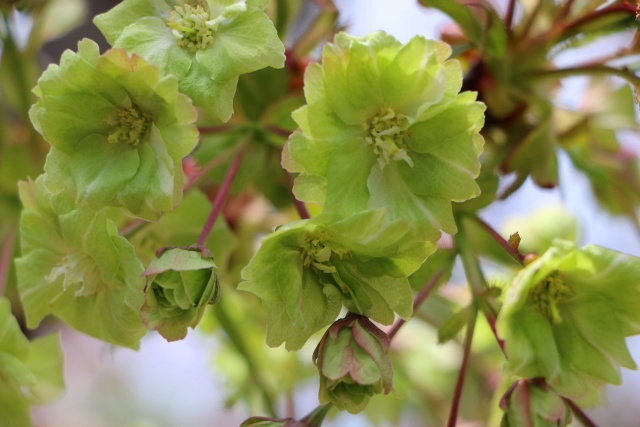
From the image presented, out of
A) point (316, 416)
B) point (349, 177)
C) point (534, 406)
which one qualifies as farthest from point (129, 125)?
point (534, 406)

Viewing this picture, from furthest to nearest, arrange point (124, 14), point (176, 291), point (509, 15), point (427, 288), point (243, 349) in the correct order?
point (243, 349) → point (509, 15) → point (427, 288) → point (124, 14) → point (176, 291)

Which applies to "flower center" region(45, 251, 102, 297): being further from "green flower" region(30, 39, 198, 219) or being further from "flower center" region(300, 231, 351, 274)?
"flower center" region(300, 231, 351, 274)

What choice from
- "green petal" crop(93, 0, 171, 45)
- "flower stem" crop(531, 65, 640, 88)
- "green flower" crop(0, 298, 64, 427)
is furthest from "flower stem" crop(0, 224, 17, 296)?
"flower stem" crop(531, 65, 640, 88)

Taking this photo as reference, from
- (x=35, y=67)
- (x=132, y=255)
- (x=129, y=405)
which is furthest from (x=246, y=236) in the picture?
(x=129, y=405)

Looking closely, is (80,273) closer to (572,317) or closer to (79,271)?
(79,271)

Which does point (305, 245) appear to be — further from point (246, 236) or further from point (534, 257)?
point (246, 236)

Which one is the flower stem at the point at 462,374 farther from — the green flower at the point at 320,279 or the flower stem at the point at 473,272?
the green flower at the point at 320,279
